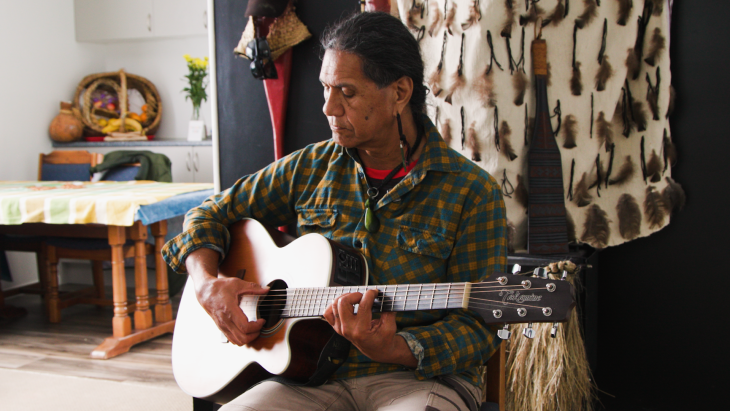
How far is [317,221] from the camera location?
1297 millimetres

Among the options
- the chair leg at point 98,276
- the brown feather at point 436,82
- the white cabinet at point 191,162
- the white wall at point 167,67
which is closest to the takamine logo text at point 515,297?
the brown feather at point 436,82

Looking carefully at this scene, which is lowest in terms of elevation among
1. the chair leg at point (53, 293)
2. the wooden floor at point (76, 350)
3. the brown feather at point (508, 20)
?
the wooden floor at point (76, 350)

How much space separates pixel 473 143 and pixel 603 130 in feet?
1.31

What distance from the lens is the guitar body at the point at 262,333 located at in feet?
3.59

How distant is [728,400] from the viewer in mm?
1679

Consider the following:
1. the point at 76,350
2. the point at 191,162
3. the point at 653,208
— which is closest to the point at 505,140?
the point at 653,208

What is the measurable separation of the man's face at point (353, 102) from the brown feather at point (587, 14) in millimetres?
724

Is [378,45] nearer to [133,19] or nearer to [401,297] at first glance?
[401,297]

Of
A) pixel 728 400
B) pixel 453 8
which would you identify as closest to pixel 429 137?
pixel 453 8

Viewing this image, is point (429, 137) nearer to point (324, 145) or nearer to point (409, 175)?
point (409, 175)

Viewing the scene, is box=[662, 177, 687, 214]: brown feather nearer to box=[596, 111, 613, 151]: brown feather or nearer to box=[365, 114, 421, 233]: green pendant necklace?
box=[596, 111, 613, 151]: brown feather

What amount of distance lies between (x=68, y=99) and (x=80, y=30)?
2.01 ft

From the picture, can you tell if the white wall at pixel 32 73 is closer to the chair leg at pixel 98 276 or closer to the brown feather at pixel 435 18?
the chair leg at pixel 98 276

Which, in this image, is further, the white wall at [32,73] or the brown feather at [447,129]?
the white wall at [32,73]
